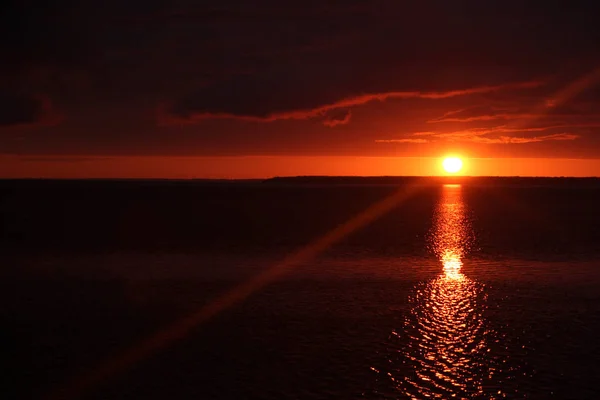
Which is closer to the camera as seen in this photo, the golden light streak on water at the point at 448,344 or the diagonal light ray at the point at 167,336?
the golden light streak on water at the point at 448,344

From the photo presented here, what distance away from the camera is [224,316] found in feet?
77.4

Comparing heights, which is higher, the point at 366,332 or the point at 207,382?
the point at 366,332

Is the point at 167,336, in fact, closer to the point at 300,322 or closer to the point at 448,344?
the point at 300,322

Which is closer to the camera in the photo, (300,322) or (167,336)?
(167,336)

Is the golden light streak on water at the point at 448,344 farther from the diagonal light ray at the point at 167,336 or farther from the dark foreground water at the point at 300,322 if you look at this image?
the diagonal light ray at the point at 167,336

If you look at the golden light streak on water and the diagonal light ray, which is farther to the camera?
the diagonal light ray

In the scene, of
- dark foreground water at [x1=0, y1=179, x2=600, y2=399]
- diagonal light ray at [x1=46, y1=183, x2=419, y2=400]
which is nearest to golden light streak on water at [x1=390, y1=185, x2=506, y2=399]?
dark foreground water at [x1=0, y1=179, x2=600, y2=399]

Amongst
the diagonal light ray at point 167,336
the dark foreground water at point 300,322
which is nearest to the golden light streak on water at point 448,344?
the dark foreground water at point 300,322

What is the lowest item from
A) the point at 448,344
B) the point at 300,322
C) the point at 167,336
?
the point at 448,344

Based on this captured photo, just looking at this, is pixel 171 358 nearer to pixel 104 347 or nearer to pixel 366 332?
pixel 104 347

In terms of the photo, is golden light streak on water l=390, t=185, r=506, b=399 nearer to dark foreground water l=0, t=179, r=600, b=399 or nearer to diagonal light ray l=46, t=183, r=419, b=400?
dark foreground water l=0, t=179, r=600, b=399

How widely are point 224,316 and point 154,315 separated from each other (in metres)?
2.78

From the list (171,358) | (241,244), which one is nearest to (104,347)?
(171,358)

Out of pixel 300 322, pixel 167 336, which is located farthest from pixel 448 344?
pixel 167 336
